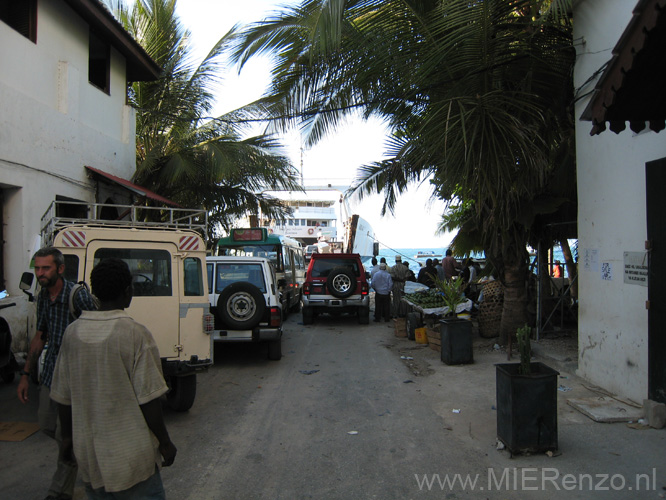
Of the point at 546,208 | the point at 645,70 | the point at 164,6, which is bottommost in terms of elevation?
the point at 546,208

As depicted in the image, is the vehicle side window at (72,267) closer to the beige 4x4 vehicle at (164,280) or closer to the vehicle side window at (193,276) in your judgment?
the beige 4x4 vehicle at (164,280)

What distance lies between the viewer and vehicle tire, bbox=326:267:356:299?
12867 mm

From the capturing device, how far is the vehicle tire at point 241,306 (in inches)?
310

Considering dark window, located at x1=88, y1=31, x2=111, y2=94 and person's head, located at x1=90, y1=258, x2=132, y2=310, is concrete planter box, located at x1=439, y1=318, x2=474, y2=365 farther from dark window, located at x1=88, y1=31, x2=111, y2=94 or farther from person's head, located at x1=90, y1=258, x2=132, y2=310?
dark window, located at x1=88, y1=31, x2=111, y2=94

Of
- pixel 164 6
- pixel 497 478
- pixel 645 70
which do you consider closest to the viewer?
pixel 645 70

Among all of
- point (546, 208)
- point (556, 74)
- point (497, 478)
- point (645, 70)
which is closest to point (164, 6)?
point (556, 74)

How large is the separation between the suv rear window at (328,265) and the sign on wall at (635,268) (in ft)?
26.8

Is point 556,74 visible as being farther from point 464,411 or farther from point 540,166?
point 464,411

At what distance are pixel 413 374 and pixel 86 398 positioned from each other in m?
6.14

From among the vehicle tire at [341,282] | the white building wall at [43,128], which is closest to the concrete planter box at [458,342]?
the vehicle tire at [341,282]

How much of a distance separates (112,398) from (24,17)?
975 cm

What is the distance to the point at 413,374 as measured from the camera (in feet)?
25.4

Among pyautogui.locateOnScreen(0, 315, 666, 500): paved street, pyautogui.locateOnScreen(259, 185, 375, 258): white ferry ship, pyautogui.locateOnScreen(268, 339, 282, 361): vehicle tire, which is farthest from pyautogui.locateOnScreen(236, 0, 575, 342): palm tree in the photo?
pyautogui.locateOnScreen(259, 185, 375, 258): white ferry ship

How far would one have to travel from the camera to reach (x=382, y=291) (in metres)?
13.6
